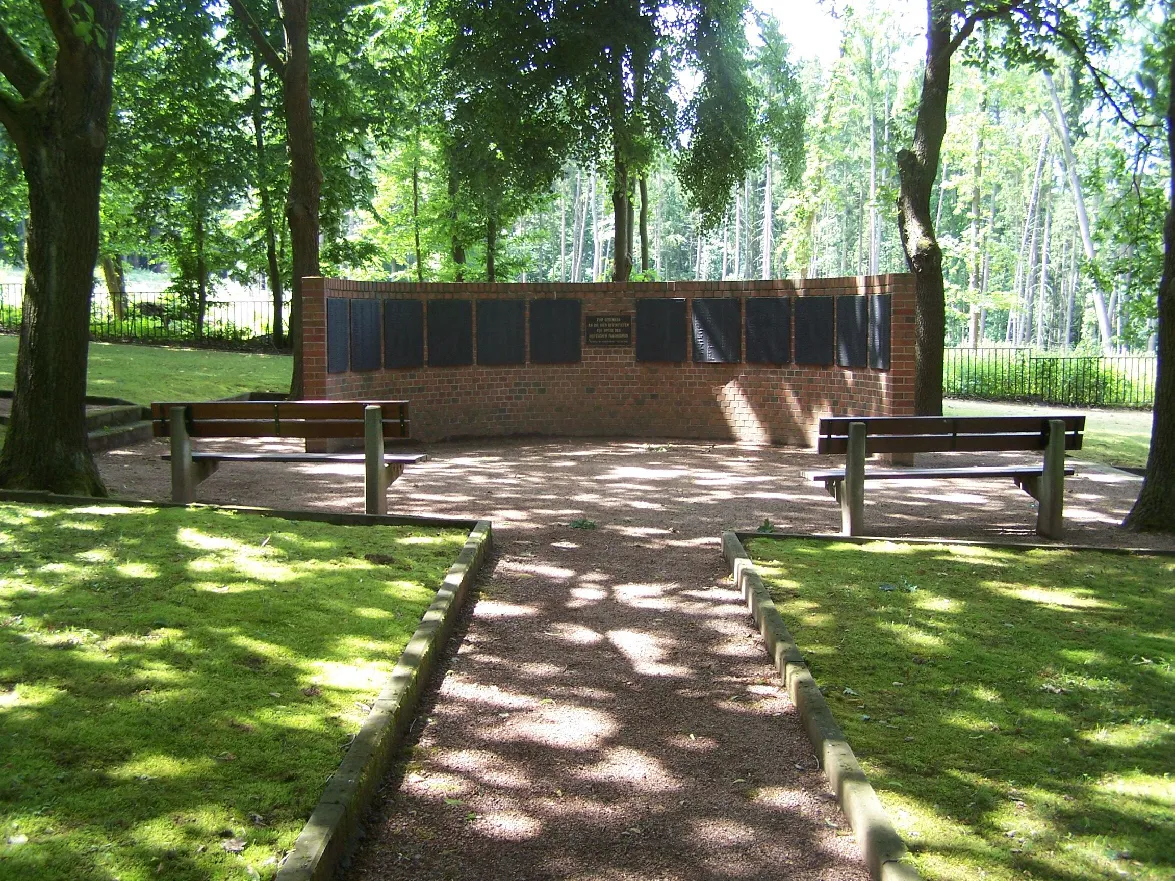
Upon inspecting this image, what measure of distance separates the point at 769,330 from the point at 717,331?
0.76 m

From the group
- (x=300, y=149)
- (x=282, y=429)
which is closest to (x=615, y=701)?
(x=282, y=429)

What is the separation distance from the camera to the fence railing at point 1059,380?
24.8 metres

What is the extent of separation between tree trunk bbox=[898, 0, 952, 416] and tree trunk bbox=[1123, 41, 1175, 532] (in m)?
5.00

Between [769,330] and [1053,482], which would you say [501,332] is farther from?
[1053,482]

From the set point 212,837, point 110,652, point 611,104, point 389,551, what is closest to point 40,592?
point 110,652

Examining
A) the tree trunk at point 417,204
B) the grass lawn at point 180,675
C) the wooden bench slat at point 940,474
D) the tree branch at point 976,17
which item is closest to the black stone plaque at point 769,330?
the tree branch at point 976,17

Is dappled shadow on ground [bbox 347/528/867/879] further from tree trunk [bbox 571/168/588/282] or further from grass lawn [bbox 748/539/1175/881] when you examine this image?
tree trunk [bbox 571/168/588/282]

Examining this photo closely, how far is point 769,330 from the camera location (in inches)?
610

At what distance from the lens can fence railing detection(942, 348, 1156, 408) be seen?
24.8 metres

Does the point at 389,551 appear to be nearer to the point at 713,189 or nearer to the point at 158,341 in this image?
the point at 713,189

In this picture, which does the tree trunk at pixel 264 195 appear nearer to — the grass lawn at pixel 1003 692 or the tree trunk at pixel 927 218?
the tree trunk at pixel 927 218

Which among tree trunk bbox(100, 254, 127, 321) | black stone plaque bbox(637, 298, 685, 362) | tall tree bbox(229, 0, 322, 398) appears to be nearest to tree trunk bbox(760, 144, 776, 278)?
tree trunk bbox(100, 254, 127, 321)

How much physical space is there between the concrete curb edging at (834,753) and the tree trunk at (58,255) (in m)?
5.31

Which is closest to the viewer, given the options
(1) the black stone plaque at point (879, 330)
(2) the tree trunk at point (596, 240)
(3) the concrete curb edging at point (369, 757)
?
(3) the concrete curb edging at point (369, 757)
